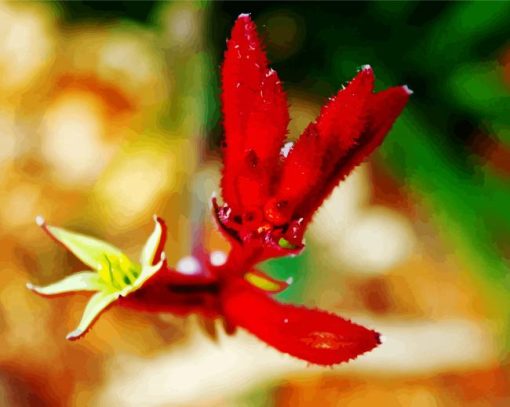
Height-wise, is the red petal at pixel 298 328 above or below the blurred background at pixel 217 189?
below

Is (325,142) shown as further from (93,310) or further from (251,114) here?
(93,310)

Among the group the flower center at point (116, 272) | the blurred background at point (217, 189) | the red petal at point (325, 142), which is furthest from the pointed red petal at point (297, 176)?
the blurred background at point (217, 189)

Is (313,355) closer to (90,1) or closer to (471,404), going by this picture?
(471,404)

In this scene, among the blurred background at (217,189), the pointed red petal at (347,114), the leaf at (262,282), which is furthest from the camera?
the blurred background at (217,189)

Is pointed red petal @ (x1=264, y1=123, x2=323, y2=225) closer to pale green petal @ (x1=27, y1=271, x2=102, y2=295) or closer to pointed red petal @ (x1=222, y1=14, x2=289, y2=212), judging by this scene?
pointed red petal @ (x1=222, y1=14, x2=289, y2=212)

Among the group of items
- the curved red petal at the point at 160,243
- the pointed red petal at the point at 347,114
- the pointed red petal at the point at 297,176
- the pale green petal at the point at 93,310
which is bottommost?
the pale green petal at the point at 93,310

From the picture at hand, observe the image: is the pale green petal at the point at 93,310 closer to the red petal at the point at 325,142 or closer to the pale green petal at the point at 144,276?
the pale green petal at the point at 144,276

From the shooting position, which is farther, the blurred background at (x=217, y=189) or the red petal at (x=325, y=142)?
the blurred background at (x=217, y=189)

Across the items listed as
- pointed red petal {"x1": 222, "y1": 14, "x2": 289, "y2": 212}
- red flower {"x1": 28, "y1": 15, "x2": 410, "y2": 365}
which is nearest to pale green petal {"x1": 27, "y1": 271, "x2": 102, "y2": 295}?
red flower {"x1": 28, "y1": 15, "x2": 410, "y2": 365}

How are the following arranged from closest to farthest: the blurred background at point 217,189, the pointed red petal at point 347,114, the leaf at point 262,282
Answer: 1. the pointed red petal at point 347,114
2. the leaf at point 262,282
3. the blurred background at point 217,189
